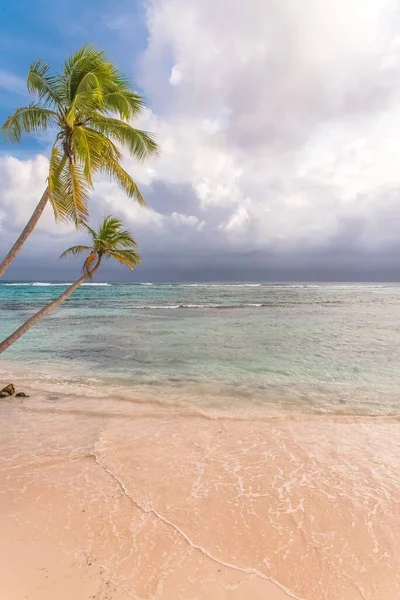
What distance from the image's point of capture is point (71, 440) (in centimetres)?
679

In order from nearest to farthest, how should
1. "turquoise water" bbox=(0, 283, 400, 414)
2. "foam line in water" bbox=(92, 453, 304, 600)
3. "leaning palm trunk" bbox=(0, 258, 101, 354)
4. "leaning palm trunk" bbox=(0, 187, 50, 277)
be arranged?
"foam line in water" bbox=(92, 453, 304, 600) → "leaning palm trunk" bbox=(0, 187, 50, 277) → "leaning palm trunk" bbox=(0, 258, 101, 354) → "turquoise water" bbox=(0, 283, 400, 414)

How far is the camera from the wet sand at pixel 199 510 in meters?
3.49

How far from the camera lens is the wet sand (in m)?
3.49

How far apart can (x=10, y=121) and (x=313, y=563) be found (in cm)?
965

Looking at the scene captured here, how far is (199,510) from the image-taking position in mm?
4641

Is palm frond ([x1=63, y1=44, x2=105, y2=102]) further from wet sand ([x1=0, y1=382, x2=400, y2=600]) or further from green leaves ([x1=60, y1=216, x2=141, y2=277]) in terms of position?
wet sand ([x1=0, y1=382, x2=400, y2=600])

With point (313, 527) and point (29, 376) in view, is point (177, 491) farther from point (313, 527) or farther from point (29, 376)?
point (29, 376)

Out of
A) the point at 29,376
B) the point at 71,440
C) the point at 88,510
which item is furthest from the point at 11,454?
the point at 29,376

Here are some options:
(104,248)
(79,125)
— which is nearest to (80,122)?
(79,125)

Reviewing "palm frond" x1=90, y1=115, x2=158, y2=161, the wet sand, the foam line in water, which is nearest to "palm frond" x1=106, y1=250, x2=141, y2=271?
"palm frond" x1=90, y1=115, x2=158, y2=161

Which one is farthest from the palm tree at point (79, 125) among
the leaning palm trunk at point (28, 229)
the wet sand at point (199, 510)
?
the wet sand at point (199, 510)

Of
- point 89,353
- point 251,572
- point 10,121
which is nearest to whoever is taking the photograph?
point 251,572

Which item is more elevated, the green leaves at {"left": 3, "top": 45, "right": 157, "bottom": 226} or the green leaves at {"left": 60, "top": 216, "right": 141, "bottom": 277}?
the green leaves at {"left": 3, "top": 45, "right": 157, "bottom": 226}

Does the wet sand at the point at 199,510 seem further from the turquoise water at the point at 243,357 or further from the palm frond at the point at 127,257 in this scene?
the palm frond at the point at 127,257
